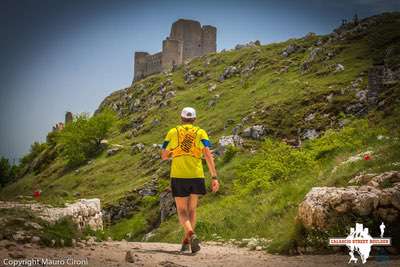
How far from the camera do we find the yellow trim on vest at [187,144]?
32.9 ft

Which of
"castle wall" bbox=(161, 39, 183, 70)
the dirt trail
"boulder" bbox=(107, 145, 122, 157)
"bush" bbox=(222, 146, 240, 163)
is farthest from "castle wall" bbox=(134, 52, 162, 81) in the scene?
the dirt trail

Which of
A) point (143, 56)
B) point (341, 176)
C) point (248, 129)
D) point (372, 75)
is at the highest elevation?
point (143, 56)

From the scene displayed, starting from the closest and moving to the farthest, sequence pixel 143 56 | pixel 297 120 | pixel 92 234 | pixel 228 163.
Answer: pixel 92 234 → pixel 228 163 → pixel 297 120 → pixel 143 56

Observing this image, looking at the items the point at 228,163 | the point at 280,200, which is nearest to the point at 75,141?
the point at 228,163

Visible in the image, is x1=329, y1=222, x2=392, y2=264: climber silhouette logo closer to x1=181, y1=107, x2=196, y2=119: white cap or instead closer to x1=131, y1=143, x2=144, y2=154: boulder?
x1=181, y1=107, x2=196, y2=119: white cap

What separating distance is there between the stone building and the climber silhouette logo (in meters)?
119

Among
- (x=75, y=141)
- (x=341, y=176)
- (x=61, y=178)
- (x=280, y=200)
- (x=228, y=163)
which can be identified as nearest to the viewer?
(x=341, y=176)

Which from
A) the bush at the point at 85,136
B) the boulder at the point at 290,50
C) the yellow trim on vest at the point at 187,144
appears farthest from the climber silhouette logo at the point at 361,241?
the boulder at the point at 290,50

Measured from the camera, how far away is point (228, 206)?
20.8 metres

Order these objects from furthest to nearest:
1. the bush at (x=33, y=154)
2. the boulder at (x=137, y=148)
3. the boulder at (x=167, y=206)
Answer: the bush at (x=33, y=154)
the boulder at (x=137, y=148)
the boulder at (x=167, y=206)

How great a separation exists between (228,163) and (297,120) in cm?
1100

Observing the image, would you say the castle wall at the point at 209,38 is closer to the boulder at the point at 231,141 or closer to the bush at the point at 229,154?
the boulder at the point at 231,141

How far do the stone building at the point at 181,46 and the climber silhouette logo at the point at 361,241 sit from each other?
4691 inches

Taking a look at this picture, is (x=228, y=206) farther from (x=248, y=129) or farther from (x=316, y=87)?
(x=316, y=87)
